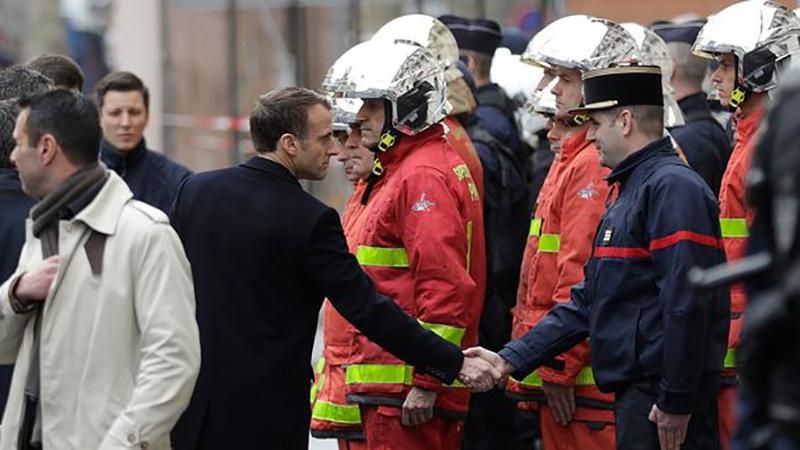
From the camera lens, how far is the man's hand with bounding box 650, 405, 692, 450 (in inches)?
268

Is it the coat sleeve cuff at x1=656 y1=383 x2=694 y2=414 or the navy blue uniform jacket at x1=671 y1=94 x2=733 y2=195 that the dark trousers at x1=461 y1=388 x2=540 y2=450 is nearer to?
the navy blue uniform jacket at x1=671 y1=94 x2=733 y2=195

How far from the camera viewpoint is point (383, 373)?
7.60 meters

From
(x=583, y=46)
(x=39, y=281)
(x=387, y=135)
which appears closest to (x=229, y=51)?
(x=583, y=46)

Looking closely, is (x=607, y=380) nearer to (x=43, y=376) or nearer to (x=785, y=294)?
(x=43, y=376)

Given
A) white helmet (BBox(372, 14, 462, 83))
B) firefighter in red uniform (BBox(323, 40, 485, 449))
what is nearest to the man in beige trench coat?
firefighter in red uniform (BBox(323, 40, 485, 449))

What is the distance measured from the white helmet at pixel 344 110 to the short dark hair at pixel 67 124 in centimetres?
222

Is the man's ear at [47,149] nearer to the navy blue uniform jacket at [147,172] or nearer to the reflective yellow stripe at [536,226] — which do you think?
the reflective yellow stripe at [536,226]

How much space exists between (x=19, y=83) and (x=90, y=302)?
2.27 m

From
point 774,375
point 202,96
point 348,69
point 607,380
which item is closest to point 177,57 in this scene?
point 202,96

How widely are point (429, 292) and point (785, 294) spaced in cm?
389

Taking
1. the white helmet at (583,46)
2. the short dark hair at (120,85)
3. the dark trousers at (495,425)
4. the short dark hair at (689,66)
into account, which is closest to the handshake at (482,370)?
the white helmet at (583,46)

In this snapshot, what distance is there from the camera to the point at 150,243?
573 centimetres

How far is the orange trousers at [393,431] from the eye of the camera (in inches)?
300

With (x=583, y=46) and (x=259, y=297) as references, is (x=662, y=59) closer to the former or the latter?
(x=583, y=46)
